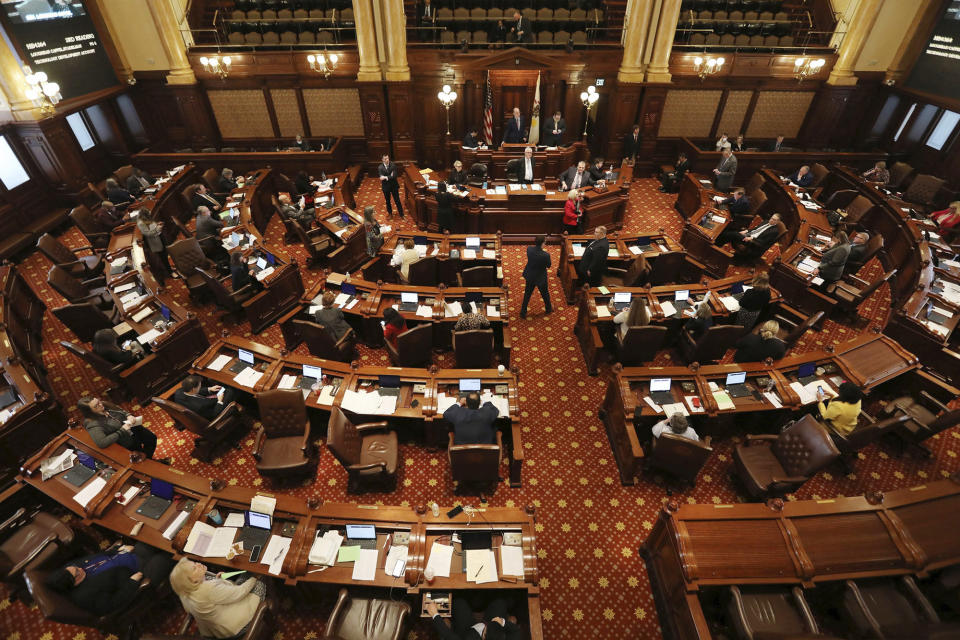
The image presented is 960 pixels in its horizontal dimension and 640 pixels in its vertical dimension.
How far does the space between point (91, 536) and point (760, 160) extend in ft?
50.0

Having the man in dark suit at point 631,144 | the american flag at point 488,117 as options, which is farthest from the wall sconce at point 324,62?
the man in dark suit at point 631,144

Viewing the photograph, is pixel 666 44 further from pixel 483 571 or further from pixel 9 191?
pixel 9 191

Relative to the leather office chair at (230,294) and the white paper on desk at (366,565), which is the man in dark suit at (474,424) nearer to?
the white paper on desk at (366,565)

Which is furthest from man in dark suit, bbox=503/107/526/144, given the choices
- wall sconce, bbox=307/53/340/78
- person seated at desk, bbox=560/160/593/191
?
wall sconce, bbox=307/53/340/78

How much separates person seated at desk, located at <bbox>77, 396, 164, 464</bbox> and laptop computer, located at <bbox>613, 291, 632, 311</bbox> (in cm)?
629

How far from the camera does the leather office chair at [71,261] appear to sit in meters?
8.26

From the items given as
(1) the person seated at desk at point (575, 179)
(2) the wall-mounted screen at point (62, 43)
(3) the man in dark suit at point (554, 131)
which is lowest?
(1) the person seated at desk at point (575, 179)

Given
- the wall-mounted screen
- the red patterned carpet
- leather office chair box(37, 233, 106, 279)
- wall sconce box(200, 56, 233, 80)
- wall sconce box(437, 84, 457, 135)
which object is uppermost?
the wall-mounted screen

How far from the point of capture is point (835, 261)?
7.48 m

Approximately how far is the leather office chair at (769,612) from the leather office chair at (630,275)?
15.2ft

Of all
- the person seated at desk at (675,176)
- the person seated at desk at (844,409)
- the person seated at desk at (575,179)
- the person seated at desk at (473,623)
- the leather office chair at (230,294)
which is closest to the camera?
the person seated at desk at (473,623)

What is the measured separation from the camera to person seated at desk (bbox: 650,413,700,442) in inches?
188

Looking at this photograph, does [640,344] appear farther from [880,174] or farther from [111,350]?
[880,174]

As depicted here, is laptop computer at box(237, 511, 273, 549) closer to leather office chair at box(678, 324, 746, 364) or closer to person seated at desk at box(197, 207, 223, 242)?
leather office chair at box(678, 324, 746, 364)
